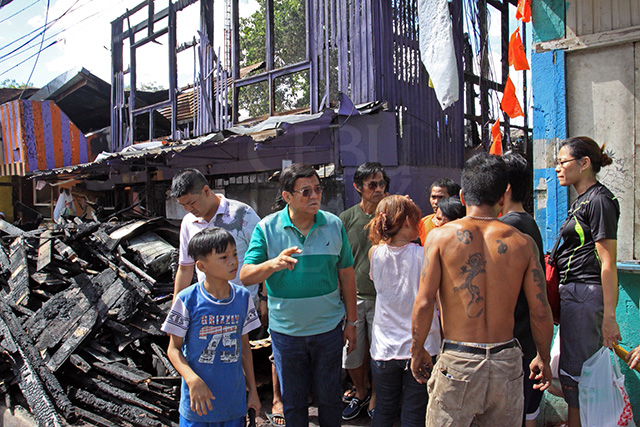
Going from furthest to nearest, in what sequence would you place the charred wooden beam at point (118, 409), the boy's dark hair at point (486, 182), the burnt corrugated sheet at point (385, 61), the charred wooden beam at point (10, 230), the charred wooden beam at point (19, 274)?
the charred wooden beam at point (10, 230) < the burnt corrugated sheet at point (385, 61) < the charred wooden beam at point (19, 274) < the charred wooden beam at point (118, 409) < the boy's dark hair at point (486, 182)

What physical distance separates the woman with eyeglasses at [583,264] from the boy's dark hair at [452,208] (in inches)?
28.7

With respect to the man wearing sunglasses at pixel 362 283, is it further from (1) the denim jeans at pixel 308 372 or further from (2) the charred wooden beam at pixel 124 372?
(2) the charred wooden beam at pixel 124 372

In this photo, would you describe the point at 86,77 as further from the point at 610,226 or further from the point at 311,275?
the point at 610,226

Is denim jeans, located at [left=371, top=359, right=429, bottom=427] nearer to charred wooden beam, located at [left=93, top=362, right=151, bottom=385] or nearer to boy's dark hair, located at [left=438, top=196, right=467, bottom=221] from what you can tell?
boy's dark hair, located at [left=438, top=196, right=467, bottom=221]

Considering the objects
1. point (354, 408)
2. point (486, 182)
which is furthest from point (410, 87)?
point (486, 182)

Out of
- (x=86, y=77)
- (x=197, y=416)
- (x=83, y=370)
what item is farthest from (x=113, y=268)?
(x=86, y=77)

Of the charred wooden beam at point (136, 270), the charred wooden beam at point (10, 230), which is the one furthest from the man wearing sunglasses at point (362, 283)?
the charred wooden beam at point (10, 230)

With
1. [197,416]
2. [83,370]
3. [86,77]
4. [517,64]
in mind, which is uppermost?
[86,77]

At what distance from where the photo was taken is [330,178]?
700 cm

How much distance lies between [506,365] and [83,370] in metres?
4.05

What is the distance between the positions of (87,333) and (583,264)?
15.7 feet

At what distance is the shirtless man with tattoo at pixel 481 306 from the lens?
223 cm

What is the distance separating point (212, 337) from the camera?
2.57 m

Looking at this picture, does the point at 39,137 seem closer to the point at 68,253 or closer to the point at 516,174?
the point at 68,253
